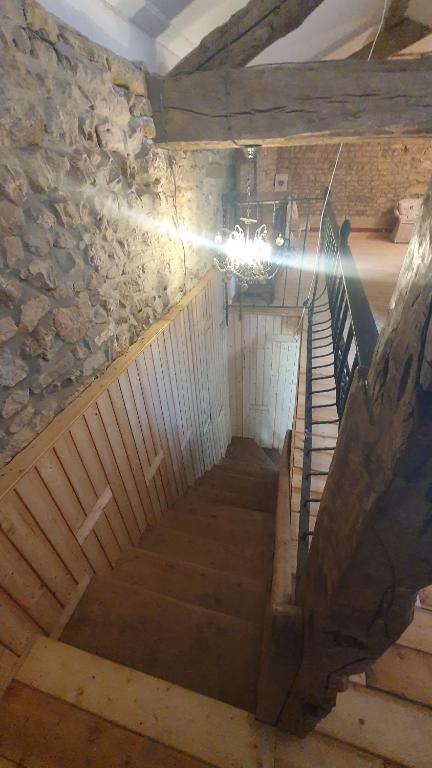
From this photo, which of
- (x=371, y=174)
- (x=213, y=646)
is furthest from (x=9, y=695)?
(x=371, y=174)

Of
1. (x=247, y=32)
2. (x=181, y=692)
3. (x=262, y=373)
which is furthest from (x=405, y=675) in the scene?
(x=262, y=373)

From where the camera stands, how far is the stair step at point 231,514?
266 centimetres

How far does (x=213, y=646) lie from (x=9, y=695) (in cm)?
87

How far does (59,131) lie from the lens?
1438 millimetres

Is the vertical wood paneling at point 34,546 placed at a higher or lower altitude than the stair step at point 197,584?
higher

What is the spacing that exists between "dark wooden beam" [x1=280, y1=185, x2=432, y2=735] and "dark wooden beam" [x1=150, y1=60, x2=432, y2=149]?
1973 millimetres

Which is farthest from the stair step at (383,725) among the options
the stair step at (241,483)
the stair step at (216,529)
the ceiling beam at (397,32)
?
the ceiling beam at (397,32)

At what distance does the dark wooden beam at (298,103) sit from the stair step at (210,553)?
2.70 metres

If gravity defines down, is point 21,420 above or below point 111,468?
above

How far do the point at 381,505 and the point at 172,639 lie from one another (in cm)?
161

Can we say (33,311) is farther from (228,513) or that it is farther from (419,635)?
(228,513)

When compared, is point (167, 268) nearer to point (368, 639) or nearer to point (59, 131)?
point (59, 131)

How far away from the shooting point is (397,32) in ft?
10.2

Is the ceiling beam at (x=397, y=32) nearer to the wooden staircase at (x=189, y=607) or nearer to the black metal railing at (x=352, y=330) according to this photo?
the black metal railing at (x=352, y=330)
